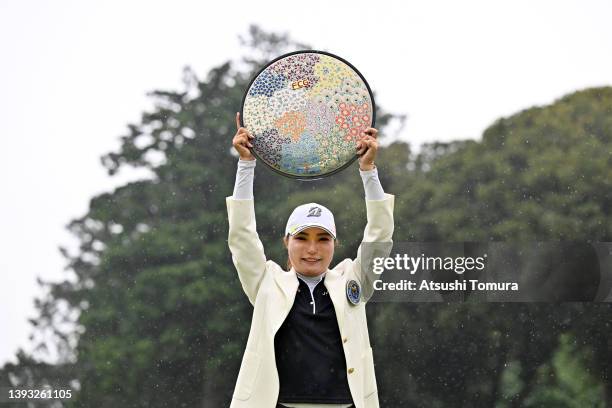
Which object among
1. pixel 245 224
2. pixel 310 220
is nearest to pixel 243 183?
pixel 245 224

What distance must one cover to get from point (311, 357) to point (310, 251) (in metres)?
0.34

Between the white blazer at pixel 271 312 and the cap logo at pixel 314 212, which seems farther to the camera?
the cap logo at pixel 314 212

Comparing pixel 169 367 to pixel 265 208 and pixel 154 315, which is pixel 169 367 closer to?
pixel 154 315

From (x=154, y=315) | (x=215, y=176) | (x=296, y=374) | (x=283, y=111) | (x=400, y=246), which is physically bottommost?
(x=296, y=374)

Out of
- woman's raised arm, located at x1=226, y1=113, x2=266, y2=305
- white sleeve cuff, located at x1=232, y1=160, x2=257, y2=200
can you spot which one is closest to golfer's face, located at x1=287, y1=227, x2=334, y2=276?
woman's raised arm, located at x1=226, y1=113, x2=266, y2=305

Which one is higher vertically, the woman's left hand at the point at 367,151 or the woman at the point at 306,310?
the woman's left hand at the point at 367,151

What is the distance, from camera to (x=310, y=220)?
2961 mm

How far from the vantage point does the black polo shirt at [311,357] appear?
2783mm

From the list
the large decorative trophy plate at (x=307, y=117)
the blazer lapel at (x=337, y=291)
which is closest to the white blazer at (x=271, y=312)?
the blazer lapel at (x=337, y=291)

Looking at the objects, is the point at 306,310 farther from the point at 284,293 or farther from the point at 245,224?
the point at 245,224

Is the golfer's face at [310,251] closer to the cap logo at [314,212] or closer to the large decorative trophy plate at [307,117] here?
the cap logo at [314,212]

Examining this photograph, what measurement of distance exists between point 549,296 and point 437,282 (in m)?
0.79

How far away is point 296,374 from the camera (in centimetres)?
280

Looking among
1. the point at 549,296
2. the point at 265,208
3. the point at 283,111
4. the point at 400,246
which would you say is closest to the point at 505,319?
the point at 549,296
